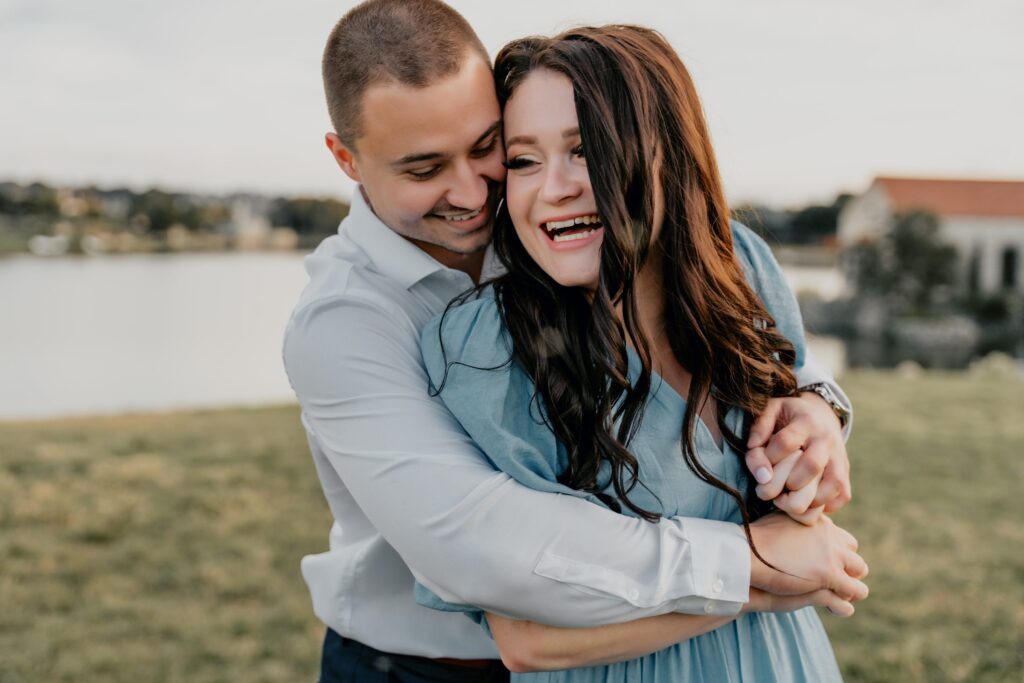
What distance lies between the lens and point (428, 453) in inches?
59.2

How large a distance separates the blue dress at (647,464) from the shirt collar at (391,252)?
0.16 meters

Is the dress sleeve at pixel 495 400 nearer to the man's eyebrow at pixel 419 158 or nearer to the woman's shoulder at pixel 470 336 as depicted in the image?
the woman's shoulder at pixel 470 336

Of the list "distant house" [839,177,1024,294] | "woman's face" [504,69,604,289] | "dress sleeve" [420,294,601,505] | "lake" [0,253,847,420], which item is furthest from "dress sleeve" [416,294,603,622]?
"distant house" [839,177,1024,294]

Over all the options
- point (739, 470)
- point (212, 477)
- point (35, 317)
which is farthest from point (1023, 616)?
point (35, 317)

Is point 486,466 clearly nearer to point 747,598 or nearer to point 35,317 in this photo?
point 747,598

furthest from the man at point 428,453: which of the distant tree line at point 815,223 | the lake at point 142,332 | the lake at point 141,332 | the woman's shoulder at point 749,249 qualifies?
the distant tree line at point 815,223

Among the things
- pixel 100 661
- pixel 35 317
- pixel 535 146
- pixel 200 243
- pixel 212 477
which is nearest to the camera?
pixel 535 146

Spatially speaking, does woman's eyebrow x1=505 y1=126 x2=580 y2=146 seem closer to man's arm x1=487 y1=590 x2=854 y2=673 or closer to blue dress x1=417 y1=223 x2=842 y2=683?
blue dress x1=417 y1=223 x2=842 y2=683

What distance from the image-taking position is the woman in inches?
61.5

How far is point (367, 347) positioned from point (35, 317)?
34384 mm

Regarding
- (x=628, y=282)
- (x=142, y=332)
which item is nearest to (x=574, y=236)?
(x=628, y=282)

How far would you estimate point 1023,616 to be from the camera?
448cm

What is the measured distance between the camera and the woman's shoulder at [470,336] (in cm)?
158

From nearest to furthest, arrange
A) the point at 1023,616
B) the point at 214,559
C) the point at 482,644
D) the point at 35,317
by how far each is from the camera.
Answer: the point at 482,644
the point at 1023,616
the point at 214,559
the point at 35,317
